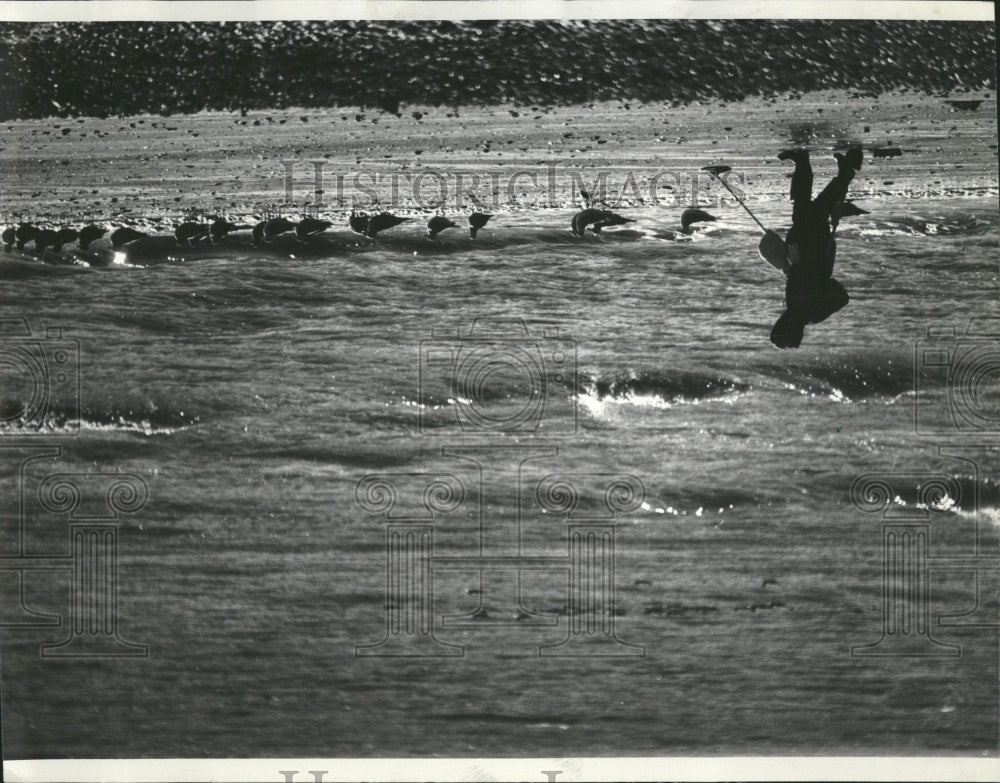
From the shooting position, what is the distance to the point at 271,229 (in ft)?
4.58

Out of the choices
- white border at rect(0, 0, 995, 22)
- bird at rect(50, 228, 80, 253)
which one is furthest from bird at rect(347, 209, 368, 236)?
bird at rect(50, 228, 80, 253)

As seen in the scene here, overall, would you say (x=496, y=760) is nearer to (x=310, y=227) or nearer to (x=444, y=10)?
(x=310, y=227)

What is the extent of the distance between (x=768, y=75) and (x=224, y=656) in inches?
50.2

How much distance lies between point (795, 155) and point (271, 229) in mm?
854

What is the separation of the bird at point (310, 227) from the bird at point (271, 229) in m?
0.01

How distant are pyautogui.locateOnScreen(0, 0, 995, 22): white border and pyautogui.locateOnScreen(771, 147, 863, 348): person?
0.76 feet

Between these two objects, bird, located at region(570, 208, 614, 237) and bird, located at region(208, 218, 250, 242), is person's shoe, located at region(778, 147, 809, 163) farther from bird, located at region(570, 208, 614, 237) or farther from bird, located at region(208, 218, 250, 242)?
bird, located at region(208, 218, 250, 242)

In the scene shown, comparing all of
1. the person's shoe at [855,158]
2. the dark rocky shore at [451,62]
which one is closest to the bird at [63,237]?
the dark rocky shore at [451,62]

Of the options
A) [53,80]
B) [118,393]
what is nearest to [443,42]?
[53,80]

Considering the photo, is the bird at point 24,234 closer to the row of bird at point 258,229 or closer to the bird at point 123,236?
the row of bird at point 258,229

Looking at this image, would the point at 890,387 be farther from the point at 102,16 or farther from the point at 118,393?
the point at 102,16

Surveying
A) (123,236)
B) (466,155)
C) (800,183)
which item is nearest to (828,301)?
(800,183)

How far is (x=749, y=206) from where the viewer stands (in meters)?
1.40

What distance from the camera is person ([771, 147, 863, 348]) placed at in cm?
139
